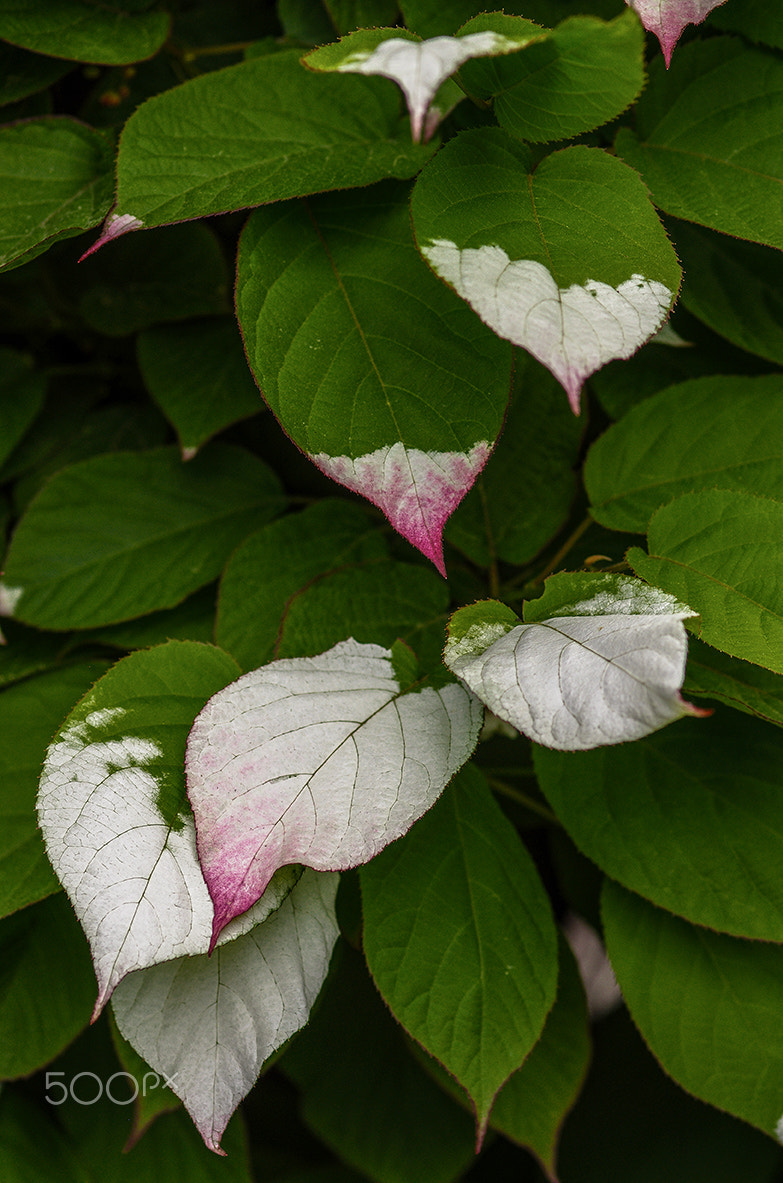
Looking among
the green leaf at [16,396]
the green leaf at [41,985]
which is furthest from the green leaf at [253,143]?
the green leaf at [41,985]

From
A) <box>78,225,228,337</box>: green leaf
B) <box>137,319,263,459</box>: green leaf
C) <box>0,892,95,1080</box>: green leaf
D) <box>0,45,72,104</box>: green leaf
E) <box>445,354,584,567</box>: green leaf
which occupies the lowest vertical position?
<box>0,892,95,1080</box>: green leaf

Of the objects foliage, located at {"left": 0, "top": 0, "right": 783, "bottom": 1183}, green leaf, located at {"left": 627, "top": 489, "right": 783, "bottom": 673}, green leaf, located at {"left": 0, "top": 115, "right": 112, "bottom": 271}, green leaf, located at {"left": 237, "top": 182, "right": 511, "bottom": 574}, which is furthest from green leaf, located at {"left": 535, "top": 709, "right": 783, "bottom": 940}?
green leaf, located at {"left": 0, "top": 115, "right": 112, "bottom": 271}

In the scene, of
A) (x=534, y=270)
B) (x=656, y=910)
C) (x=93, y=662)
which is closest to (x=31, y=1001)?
(x=93, y=662)

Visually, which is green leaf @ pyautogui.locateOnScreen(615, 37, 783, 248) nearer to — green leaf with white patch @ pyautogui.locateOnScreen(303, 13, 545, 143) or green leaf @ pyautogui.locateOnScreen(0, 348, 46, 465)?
green leaf with white patch @ pyautogui.locateOnScreen(303, 13, 545, 143)

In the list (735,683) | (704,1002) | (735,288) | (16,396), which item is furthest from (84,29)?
(704,1002)

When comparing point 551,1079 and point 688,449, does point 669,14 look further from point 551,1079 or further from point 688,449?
point 551,1079

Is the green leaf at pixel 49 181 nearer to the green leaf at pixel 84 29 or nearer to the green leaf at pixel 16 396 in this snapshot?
the green leaf at pixel 84 29
